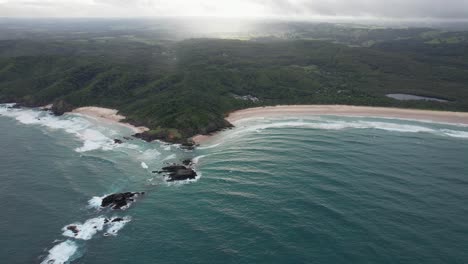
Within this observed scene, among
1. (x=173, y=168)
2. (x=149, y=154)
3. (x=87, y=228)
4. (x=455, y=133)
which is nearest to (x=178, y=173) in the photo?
(x=173, y=168)

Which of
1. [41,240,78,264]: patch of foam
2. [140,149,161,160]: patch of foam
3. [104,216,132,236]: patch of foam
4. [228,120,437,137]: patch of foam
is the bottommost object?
[41,240,78,264]: patch of foam

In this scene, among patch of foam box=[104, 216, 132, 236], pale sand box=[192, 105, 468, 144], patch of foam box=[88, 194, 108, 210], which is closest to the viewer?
patch of foam box=[104, 216, 132, 236]

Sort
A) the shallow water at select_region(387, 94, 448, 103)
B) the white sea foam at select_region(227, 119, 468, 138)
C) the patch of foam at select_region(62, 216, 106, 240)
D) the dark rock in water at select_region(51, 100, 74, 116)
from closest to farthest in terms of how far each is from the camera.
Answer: the patch of foam at select_region(62, 216, 106, 240) → the white sea foam at select_region(227, 119, 468, 138) → the dark rock in water at select_region(51, 100, 74, 116) → the shallow water at select_region(387, 94, 448, 103)

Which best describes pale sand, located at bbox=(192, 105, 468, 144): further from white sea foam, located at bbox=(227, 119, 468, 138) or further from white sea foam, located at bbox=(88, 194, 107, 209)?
white sea foam, located at bbox=(88, 194, 107, 209)

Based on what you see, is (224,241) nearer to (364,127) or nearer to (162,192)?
(162,192)

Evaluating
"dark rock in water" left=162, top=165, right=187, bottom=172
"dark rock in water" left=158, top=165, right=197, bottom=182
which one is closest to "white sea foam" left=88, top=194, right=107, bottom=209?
"dark rock in water" left=158, top=165, right=197, bottom=182

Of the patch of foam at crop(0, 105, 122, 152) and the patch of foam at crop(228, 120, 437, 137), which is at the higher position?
the patch of foam at crop(228, 120, 437, 137)

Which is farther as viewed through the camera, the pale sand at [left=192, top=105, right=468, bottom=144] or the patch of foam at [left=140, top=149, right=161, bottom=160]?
the pale sand at [left=192, top=105, right=468, bottom=144]

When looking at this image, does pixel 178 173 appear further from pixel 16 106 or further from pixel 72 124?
pixel 16 106
